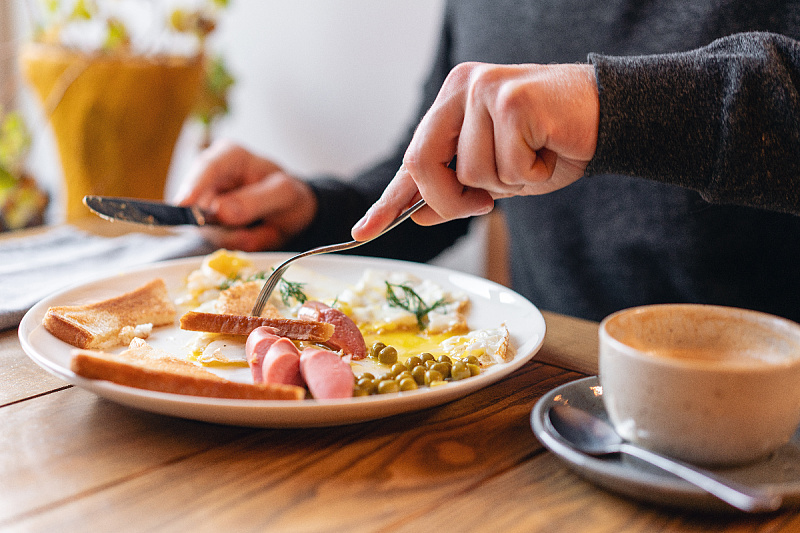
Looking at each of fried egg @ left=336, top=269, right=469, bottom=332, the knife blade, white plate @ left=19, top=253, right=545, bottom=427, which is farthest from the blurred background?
fried egg @ left=336, top=269, right=469, bottom=332

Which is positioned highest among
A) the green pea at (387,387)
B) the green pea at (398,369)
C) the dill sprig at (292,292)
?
the green pea at (387,387)

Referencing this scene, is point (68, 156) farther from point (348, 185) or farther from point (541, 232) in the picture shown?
point (541, 232)

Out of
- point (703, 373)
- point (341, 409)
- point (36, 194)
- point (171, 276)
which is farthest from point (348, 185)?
point (36, 194)

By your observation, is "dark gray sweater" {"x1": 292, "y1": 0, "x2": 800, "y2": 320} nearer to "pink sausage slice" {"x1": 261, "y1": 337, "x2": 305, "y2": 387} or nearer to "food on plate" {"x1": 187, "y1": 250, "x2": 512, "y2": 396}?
"food on plate" {"x1": 187, "y1": 250, "x2": 512, "y2": 396}

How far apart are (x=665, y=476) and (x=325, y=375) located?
1.30 ft

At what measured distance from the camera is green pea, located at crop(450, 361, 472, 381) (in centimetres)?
92

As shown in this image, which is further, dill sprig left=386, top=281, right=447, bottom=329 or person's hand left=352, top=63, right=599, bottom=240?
dill sprig left=386, top=281, right=447, bottom=329

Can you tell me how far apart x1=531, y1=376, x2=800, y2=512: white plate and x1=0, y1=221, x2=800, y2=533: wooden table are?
3cm

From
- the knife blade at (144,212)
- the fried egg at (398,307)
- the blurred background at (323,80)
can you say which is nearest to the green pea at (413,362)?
the fried egg at (398,307)

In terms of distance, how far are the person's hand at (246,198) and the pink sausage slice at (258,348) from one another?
0.84m

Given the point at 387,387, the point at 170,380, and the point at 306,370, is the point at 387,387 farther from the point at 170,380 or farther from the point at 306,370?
the point at 170,380

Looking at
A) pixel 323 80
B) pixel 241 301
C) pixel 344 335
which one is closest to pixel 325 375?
pixel 344 335

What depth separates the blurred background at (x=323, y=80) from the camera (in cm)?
349

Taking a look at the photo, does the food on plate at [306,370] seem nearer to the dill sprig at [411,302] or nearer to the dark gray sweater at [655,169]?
the dill sprig at [411,302]
